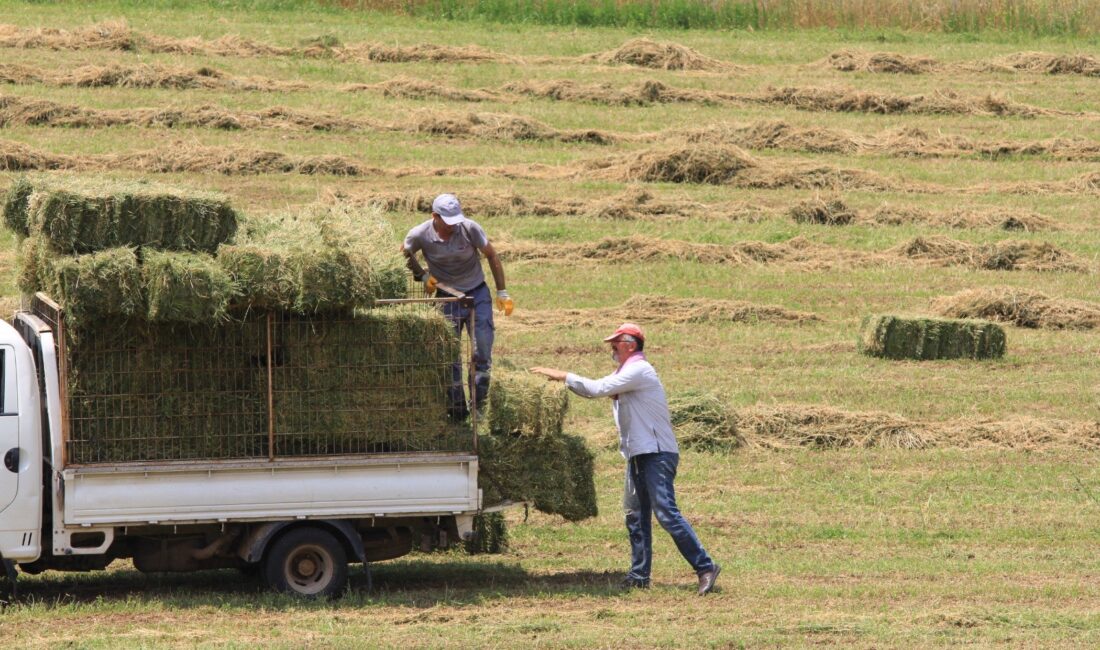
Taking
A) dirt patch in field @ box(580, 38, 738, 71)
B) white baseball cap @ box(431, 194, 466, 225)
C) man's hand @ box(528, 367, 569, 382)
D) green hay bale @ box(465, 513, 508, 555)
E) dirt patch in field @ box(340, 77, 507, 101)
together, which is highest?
dirt patch in field @ box(580, 38, 738, 71)

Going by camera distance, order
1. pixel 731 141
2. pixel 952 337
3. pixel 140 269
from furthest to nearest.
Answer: pixel 731 141 < pixel 952 337 < pixel 140 269

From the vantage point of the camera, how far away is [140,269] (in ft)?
36.2

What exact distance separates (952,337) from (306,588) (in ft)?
37.7

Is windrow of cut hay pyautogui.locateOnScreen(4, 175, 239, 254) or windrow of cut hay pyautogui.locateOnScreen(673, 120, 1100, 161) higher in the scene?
windrow of cut hay pyautogui.locateOnScreen(4, 175, 239, 254)

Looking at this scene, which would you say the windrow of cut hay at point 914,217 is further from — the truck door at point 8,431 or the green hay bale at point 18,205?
the truck door at point 8,431

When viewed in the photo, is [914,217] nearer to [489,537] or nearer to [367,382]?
[489,537]

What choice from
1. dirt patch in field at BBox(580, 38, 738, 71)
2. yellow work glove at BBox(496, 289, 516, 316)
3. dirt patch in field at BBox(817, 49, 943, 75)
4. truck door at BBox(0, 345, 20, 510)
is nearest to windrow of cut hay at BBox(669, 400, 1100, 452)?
yellow work glove at BBox(496, 289, 516, 316)

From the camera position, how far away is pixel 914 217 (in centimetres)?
2684

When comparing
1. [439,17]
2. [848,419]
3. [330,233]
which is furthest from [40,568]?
[439,17]

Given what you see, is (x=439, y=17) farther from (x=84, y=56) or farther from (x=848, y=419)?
(x=848, y=419)

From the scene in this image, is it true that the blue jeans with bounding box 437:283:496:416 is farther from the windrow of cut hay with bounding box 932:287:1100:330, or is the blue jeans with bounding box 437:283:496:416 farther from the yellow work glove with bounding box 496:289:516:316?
the windrow of cut hay with bounding box 932:287:1100:330

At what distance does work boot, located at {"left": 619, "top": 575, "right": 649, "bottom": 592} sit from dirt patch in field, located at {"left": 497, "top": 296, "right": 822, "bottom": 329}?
928 centimetres

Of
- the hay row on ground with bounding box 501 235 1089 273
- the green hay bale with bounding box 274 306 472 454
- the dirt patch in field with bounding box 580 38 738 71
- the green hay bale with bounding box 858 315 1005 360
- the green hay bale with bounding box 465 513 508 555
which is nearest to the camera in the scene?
the green hay bale with bounding box 274 306 472 454

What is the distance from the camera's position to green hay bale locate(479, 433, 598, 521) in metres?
12.1
